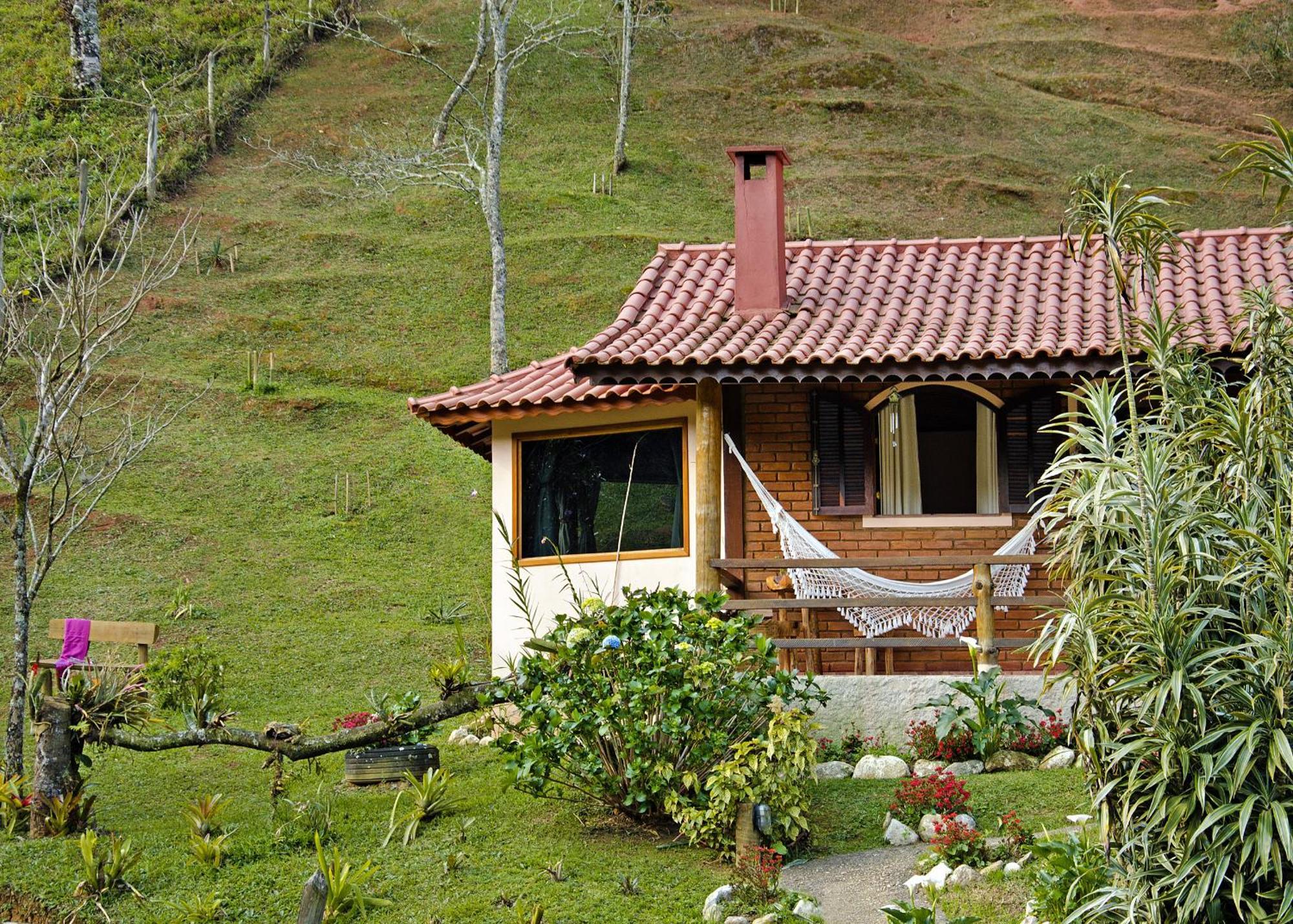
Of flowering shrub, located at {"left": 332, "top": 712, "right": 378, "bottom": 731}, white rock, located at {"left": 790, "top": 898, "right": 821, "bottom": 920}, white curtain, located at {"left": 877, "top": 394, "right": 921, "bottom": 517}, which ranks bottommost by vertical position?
white rock, located at {"left": 790, "top": 898, "right": 821, "bottom": 920}

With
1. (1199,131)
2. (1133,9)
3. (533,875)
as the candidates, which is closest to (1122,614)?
(533,875)

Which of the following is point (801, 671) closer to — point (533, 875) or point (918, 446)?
point (918, 446)

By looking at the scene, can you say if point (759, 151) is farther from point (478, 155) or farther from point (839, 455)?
point (478, 155)

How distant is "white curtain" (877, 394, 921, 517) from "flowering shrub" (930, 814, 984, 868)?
4.33m

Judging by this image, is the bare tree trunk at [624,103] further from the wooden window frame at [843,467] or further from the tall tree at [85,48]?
the wooden window frame at [843,467]

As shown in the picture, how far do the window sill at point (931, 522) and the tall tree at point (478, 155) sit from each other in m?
12.9

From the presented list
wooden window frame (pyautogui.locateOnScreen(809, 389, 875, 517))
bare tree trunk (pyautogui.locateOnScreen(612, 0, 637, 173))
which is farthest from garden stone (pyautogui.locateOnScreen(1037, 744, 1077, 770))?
bare tree trunk (pyautogui.locateOnScreen(612, 0, 637, 173))

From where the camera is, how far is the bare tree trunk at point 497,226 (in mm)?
23828

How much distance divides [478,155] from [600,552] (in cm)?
2712

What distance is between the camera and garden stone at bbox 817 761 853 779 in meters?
9.60

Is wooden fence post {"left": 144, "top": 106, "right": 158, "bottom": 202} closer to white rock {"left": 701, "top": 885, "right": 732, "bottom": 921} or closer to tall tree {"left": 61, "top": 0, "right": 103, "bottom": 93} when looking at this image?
tall tree {"left": 61, "top": 0, "right": 103, "bottom": 93}

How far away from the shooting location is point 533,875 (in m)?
7.85

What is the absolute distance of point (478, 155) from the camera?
3744 centimetres

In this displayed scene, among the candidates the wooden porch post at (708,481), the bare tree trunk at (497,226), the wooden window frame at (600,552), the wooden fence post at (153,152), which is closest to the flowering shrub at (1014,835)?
the wooden porch post at (708,481)
